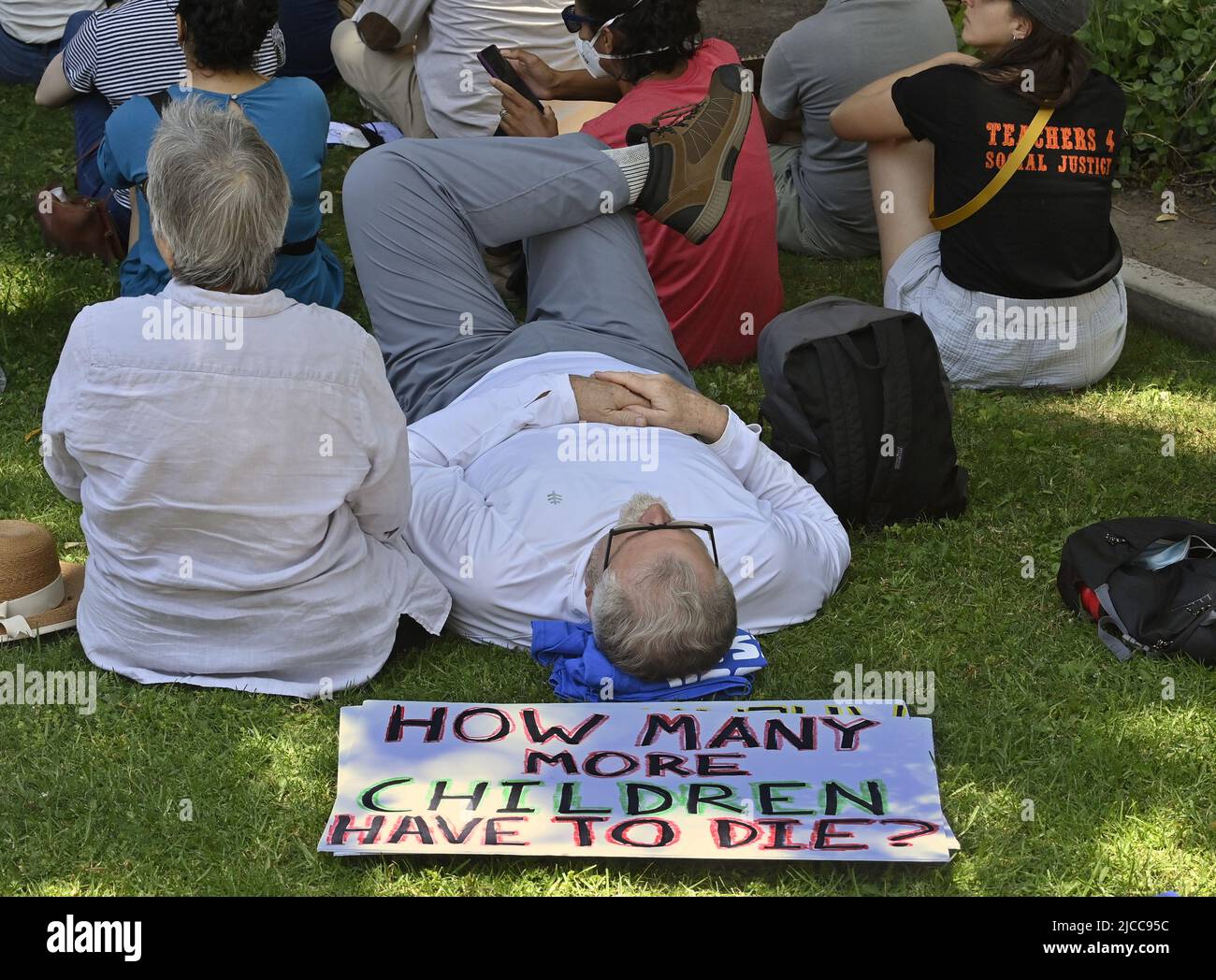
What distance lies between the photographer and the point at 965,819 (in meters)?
3.14

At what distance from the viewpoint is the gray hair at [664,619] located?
11.0 ft

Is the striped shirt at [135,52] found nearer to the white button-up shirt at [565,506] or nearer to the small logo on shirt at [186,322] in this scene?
the white button-up shirt at [565,506]

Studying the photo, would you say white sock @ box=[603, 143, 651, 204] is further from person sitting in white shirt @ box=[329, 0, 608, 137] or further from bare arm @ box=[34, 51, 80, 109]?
bare arm @ box=[34, 51, 80, 109]

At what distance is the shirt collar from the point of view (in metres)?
3.12

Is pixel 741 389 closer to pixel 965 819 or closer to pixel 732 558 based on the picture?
pixel 732 558

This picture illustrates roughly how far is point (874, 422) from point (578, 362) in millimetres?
838

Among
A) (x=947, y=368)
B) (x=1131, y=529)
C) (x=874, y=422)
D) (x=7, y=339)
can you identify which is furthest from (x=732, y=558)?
(x=7, y=339)

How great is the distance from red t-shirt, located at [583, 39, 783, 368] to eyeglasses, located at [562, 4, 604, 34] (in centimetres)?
24

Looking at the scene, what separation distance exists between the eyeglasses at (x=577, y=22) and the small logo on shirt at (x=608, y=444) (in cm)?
178

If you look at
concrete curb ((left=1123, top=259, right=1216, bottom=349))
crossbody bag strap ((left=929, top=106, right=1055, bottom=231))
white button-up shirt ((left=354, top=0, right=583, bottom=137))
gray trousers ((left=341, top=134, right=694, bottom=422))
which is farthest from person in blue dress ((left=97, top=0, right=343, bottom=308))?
concrete curb ((left=1123, top=259, right=1216, bottom=349))

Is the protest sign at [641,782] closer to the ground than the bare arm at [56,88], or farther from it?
farther from it

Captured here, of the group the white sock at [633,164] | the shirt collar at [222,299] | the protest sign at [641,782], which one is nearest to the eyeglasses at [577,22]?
the white sock at [633,164]

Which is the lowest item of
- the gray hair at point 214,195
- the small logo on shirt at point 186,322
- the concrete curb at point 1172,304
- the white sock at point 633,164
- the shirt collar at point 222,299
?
the concrete curb at point 1172,304

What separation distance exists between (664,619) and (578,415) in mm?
855
